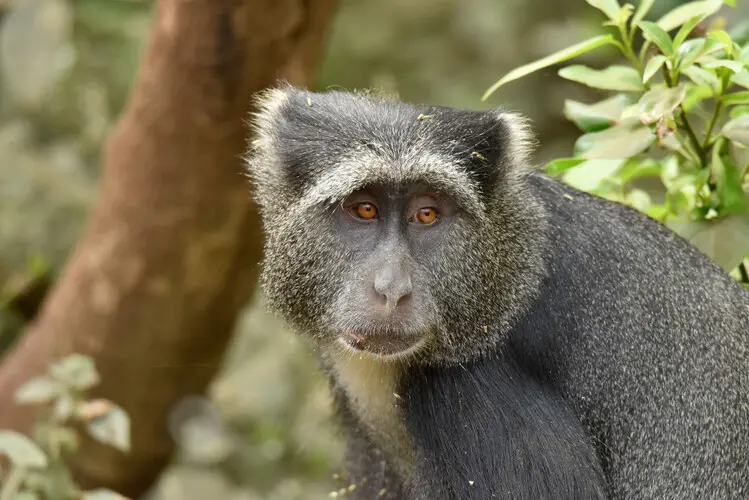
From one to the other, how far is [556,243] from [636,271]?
1.15ft

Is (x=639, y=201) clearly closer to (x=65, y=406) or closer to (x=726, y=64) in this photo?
(x=726, y=64)

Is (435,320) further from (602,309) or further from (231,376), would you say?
(231,376)

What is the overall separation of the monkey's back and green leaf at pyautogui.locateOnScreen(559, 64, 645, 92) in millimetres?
624

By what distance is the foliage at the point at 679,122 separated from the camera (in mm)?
3910

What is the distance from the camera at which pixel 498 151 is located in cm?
404

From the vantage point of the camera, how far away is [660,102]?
3.87 meters

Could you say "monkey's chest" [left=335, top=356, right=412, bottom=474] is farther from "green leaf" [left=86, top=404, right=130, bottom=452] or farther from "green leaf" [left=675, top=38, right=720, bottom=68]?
"green leaf" [left=675, top=38, right=720, bottom=68]

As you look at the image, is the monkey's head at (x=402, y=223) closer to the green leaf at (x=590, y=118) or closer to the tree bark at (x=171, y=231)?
the green leaf at (x=590, y=118)

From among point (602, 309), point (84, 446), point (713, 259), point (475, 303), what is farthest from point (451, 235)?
point (84, 446)

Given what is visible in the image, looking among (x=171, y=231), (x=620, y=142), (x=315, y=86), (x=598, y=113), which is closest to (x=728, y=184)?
(x=620, y=142)

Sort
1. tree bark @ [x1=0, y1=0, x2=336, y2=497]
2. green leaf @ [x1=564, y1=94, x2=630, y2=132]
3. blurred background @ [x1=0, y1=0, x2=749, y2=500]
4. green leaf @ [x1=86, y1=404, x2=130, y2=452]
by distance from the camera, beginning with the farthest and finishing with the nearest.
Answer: blurred background @ [x1=0, y1=0, x2=749, y2=500] → tree bark @ [x1=0, y1=0, x2=336, y2=497] → green leaf @ [x1=86, y1=404, x2=130, y2=452] → green leaf @ [x1=564, y1=94, x2=630, y2=132]

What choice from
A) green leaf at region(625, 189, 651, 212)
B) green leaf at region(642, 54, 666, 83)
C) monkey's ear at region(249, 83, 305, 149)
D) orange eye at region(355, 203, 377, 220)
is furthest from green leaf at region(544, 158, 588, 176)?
monkey's ear at region(249, 83, 305, 149)

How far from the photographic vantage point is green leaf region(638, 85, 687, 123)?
3830 mm

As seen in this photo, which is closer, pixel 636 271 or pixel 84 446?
pixel 636 271
